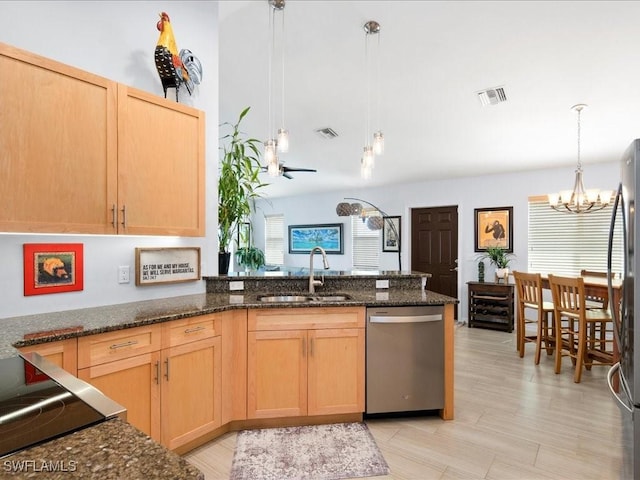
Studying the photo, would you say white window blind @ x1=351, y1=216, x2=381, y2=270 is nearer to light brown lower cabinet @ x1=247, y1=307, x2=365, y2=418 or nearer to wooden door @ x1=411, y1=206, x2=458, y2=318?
wooden door @ x1=411, y1=206, x2=458, y2=318

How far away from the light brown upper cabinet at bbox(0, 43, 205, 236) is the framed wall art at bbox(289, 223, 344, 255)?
5.39 m

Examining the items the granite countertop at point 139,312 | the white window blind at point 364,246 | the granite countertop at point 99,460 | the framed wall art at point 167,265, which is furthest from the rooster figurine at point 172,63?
the white window blind at point 364,246

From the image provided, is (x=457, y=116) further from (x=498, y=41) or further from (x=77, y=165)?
(x=77, y=165)

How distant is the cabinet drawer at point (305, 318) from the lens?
242 cm

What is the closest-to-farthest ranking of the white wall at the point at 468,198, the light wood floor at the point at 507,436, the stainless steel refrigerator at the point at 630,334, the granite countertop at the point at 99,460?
1. the granite countertop at the point at 99,460
2. the stainless steel refrigerator at the point at 630,334
3. the light wood floor at the point at 507,436
4. the white wall at the point at 468,198

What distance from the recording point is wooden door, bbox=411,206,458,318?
245 inches

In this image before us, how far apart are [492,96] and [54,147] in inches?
142

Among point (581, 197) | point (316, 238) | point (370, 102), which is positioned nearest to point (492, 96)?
point (370, 102)

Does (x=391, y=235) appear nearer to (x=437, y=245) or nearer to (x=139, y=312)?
(x=437, y=245)

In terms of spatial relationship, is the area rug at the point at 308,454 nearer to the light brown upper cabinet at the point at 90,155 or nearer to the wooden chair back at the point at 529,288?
the light brown upper cabinet at the point at 90,155

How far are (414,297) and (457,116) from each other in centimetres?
233

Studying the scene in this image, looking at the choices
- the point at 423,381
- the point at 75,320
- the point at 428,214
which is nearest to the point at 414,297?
the point at 423,381

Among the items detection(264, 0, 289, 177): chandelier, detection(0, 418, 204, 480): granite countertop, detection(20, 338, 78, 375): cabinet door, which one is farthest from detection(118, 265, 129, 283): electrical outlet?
detection(0, 418, 204, 480): granite countertop

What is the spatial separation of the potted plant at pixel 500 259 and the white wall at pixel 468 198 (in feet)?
A: 0.37
